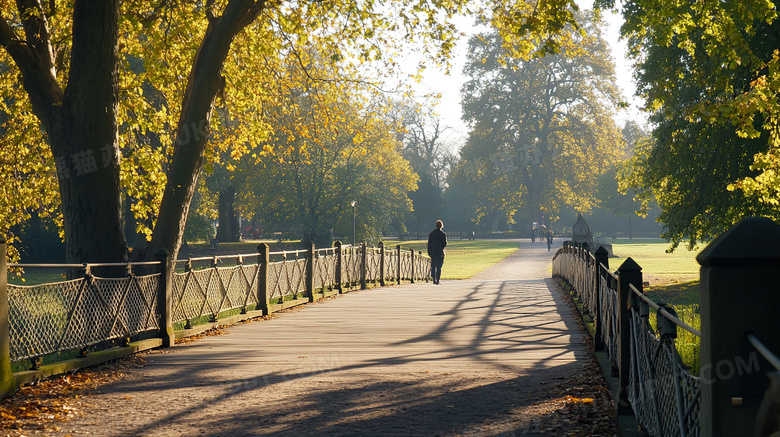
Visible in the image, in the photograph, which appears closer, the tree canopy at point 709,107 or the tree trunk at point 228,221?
the tree canopy at point 709,107

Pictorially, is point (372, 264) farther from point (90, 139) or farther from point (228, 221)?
point (228, 221)

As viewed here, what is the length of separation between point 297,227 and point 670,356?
2073 inches

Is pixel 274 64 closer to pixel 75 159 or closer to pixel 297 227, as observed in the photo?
pixel 75 159

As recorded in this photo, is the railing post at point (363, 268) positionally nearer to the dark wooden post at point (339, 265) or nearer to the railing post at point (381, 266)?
the railing post at point (381, 266)

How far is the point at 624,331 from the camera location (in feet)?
19.7

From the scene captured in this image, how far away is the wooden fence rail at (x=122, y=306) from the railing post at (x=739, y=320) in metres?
6.50

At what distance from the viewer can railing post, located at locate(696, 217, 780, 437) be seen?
10.3 ft

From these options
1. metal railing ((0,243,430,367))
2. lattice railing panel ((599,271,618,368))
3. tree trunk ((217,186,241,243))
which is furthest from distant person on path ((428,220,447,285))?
tree trunk ((217,186,241,243))

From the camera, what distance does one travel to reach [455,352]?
9.60 m

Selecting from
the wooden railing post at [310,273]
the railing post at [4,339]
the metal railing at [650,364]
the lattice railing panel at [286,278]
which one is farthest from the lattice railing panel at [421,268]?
the railing post at [4,339]

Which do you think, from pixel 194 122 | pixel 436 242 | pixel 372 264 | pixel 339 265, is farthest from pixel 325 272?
pixel 194 122

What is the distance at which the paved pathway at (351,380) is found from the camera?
611cm

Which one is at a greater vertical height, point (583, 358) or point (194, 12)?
point (194, 12)

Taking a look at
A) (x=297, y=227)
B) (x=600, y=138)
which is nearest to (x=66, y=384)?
(x=297, y=227)
